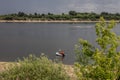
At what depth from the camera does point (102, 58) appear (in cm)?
1727

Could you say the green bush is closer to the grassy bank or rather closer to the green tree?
the grassy bank

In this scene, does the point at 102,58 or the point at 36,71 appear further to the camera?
the point at 36,71

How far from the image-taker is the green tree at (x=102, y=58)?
17219mm

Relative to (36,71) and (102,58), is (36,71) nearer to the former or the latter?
(36,71)

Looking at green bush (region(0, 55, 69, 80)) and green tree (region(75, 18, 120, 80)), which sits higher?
green tree (region(75, 18, 120, 80))

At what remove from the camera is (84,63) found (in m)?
18.6

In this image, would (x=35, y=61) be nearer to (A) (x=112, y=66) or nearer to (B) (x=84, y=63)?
(B) (x=84, y=63)

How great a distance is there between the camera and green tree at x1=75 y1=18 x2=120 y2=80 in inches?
678

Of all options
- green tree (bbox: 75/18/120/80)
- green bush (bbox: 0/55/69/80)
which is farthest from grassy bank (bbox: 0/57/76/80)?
green tree (bbox: 75/18/120/80)

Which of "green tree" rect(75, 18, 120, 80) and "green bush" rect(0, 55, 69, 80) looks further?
"green bush" rect(0, 55, 69, 80)

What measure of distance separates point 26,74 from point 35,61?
112cm

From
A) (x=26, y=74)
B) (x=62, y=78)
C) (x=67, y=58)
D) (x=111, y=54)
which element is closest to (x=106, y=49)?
(x=111, y=54)

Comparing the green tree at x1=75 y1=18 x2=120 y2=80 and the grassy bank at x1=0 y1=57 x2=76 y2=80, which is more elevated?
the green tree at x1=75 y1=18 x2=120 y2=80

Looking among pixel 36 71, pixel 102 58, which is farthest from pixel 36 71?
pixel 102 58
